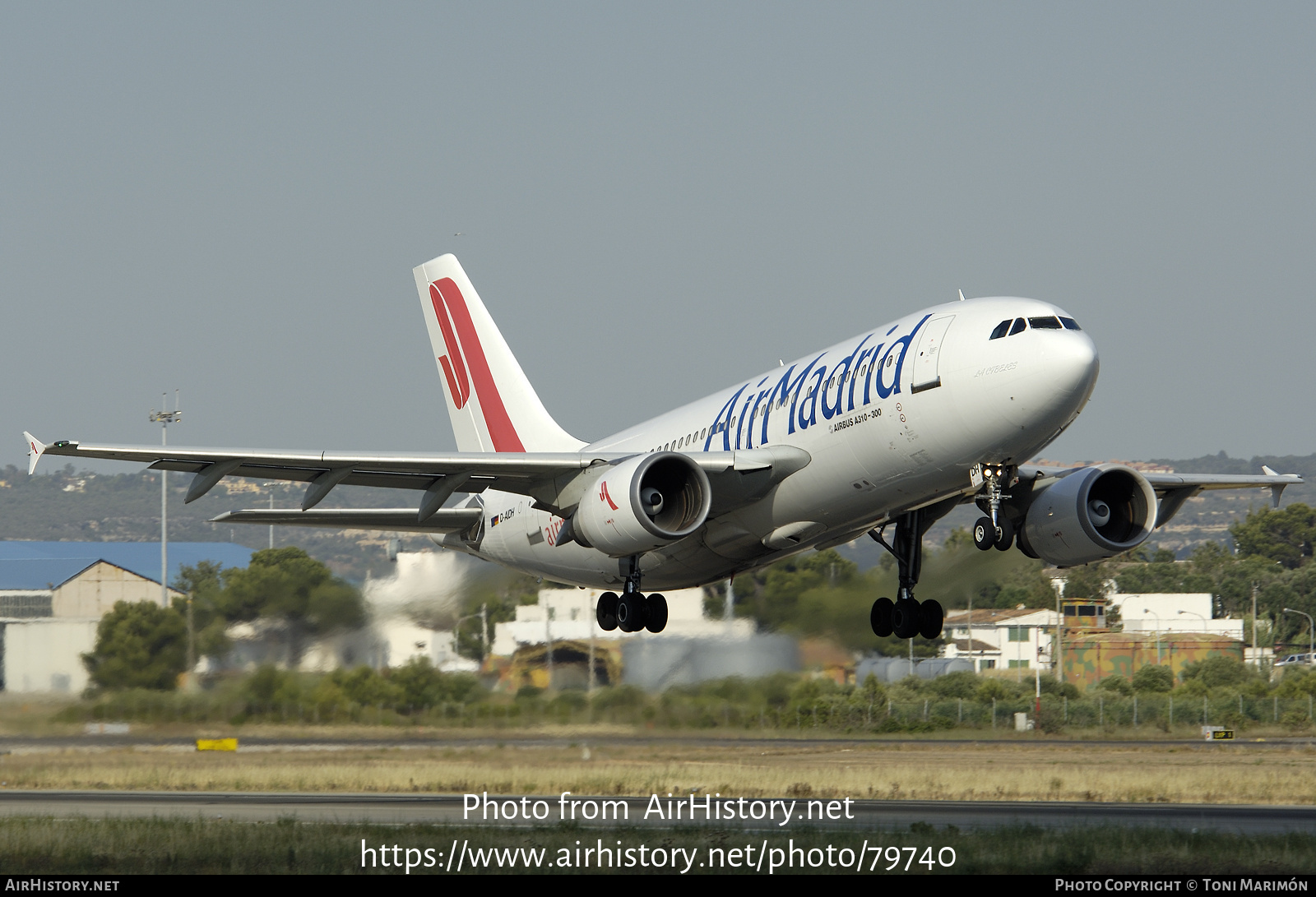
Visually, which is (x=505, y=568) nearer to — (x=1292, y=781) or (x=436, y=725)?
(x=436, y=725)

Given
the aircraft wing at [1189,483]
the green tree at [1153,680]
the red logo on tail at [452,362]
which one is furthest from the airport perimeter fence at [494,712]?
the green tree at [1153,680]

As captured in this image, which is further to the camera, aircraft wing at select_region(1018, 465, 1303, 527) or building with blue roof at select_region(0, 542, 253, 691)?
building with blue roof at select_region(0, 542, 253, 691)

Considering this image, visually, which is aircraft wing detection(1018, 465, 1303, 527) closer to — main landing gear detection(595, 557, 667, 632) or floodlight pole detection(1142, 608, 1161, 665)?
main landing gear detection(595, 557, 667, 632)

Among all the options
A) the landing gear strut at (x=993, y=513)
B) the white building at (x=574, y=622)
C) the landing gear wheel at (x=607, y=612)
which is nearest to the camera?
the landing gear strut at (x=993, y=513)

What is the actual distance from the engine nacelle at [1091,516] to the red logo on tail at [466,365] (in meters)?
12.9

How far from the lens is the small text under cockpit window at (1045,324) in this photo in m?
22.3

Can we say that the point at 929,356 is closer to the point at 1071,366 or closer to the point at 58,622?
the point at 1071,366

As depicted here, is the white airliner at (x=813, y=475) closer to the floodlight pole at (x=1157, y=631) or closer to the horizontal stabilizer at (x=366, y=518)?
the horizontal stabilizer at (x=366, y=518)

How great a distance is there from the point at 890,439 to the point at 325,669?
66.0 ft

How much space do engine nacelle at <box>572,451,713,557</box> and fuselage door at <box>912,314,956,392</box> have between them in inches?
158

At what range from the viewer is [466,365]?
3709cm

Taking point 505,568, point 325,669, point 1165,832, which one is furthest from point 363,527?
point 1165,832

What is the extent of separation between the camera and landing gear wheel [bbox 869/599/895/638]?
99.5 feet

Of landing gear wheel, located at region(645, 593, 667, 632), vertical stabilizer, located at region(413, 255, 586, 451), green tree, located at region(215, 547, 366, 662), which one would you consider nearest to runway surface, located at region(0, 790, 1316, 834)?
landing gear wheel, located at region(645, 593, 667, 632)
